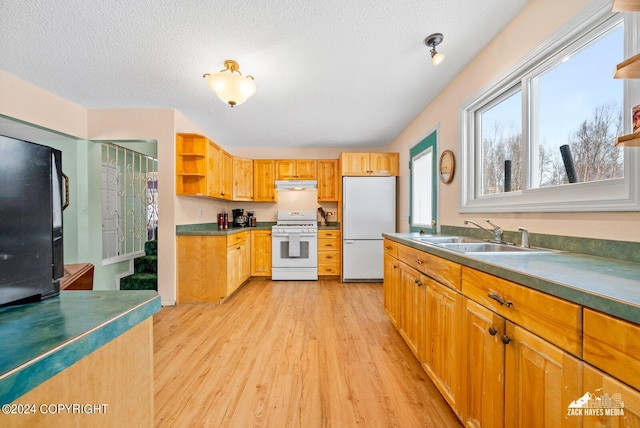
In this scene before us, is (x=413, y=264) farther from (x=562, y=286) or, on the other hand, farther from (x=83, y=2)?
(x=83, y=2)

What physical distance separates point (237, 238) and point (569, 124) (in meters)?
3.47

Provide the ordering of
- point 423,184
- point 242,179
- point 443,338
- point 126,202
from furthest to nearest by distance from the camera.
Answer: point 242,179 < point 126,202 < point 423,184 < point 443,338

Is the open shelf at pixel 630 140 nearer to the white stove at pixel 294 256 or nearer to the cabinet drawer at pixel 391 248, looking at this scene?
the cabinet drawer at pixel 391 248

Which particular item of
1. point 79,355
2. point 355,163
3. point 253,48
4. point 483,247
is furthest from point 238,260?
point 79,355

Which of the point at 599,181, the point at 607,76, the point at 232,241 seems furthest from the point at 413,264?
the point at 232,241

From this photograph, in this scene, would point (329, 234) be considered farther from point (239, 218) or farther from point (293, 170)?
point (239, 218)

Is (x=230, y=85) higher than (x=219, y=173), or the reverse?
(x=230, y=85)

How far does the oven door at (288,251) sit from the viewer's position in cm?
411

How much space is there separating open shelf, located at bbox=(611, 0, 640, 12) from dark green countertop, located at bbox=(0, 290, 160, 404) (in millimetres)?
1781

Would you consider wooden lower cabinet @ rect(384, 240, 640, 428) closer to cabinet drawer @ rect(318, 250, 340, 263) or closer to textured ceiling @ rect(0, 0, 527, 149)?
textured ceiling @ rect(0, 0, 527, 149)

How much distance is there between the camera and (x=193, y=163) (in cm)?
316

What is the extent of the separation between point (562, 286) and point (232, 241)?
10.5ft

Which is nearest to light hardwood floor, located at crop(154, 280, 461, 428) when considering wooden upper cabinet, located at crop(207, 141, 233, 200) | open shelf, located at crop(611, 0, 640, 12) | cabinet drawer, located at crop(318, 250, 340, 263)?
cabinet drawer, located at crop(318, 250, 340, 263)
